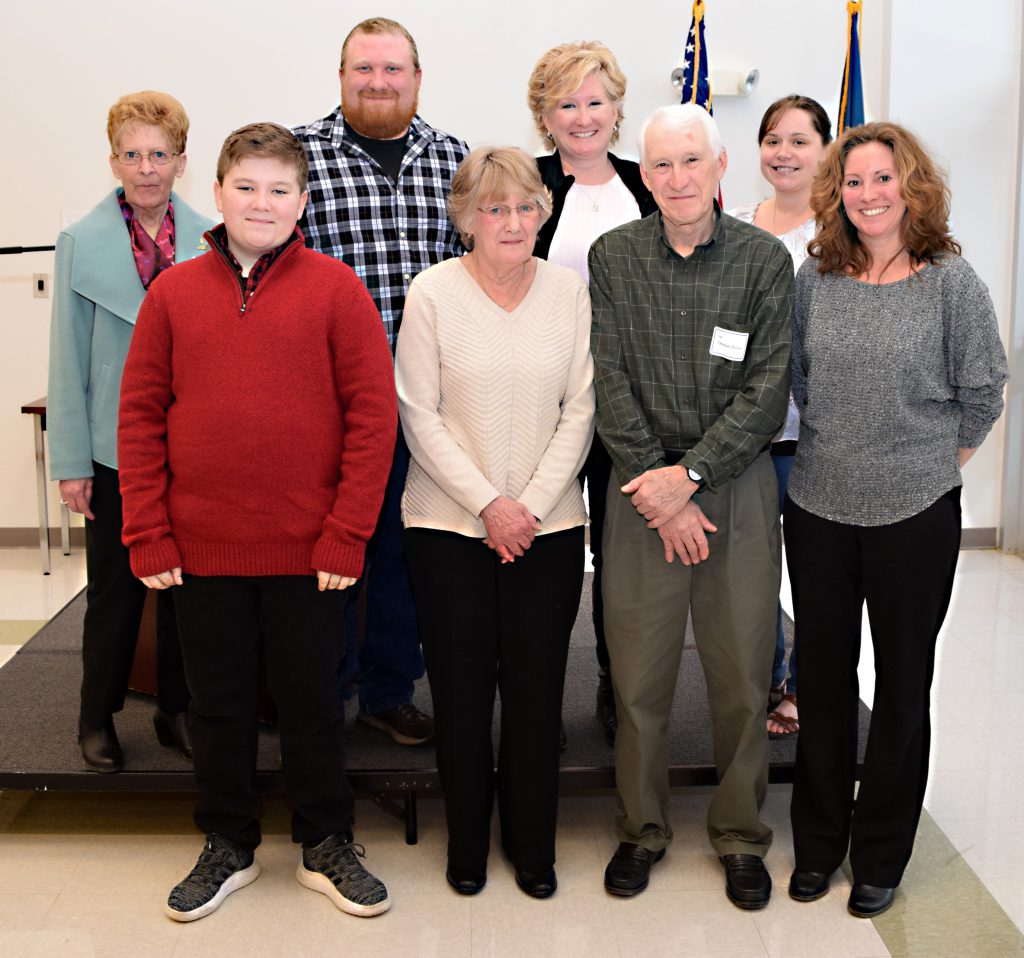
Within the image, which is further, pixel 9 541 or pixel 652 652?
pixel 9 541

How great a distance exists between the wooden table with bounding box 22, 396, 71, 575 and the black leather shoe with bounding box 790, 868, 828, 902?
3.73 metres

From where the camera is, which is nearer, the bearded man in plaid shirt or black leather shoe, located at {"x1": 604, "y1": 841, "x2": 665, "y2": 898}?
black leather shoe, located at {"x1": 604, "y1": 841, "x2": 665, "y2": 898}

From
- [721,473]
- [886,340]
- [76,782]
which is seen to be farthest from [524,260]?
[76,782]

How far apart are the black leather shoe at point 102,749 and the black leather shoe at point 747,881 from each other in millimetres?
1500

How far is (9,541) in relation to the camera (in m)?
5.80

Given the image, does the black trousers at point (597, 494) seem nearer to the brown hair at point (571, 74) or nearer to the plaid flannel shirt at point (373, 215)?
the plaid flannel shirt at point (373, 215)

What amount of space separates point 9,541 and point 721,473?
14.9 feet

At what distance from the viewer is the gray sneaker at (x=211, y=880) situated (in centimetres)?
257

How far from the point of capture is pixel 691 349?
2451 millimetres

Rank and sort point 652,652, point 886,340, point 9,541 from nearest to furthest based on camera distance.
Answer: point 886,340 < point 652,652 < point 9,541

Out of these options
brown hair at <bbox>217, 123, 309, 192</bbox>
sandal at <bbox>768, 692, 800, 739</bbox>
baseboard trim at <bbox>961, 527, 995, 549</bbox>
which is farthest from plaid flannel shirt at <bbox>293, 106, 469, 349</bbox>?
baseboard trim at <bbox>961, 527, 995, 549</bbox>

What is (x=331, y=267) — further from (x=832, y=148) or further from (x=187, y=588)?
(x=832, y=148)

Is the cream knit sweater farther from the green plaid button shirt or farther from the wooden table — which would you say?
the wooden table

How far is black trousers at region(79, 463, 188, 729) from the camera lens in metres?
2.74
